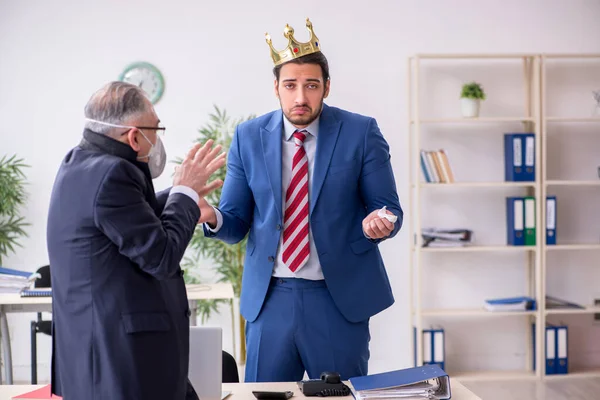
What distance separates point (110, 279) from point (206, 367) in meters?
0.53

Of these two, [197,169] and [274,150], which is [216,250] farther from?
[197,169]

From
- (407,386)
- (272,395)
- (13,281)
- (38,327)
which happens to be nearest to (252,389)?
(272,395)

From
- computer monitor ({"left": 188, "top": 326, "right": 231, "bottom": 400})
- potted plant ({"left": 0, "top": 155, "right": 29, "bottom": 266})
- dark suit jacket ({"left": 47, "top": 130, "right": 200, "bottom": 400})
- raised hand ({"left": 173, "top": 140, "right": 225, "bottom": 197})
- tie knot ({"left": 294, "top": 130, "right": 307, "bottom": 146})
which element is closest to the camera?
dark suit jacket ({"left": 47, "top": 130, "right": 200, "bottom": 400})

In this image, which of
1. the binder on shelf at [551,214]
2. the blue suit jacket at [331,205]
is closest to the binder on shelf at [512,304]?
the binder on shelf at [551,214]

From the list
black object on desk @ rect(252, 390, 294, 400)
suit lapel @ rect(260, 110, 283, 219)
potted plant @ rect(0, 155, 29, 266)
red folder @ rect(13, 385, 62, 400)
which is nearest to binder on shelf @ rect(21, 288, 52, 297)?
potted plant @ rect(0, 155, 29, 266)

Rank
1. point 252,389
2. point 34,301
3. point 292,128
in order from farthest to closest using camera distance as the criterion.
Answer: point 34,301 < point 292,128 < point 252,389

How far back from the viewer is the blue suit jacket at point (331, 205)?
8.68ft

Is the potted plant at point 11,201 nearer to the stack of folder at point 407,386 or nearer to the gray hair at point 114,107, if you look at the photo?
the gray hair at point 114,107

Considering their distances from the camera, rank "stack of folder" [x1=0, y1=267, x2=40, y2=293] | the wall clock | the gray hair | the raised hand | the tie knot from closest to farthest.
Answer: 1. the gray hair
2. the raised hand
3. the tie knot
4. "stack of folder" [x1=0, y1=267, x2=40, y2=293]
5. the wall clock

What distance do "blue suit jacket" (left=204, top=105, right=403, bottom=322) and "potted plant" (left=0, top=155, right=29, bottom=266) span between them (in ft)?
10.6

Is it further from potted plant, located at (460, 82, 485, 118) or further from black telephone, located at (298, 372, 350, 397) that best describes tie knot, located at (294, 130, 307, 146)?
potted plant, located at (460, 82, 485, 118)

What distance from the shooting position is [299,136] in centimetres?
275

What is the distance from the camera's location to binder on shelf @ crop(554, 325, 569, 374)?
5660mm

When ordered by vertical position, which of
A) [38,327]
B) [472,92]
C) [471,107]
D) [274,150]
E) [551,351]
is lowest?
[551,351]
